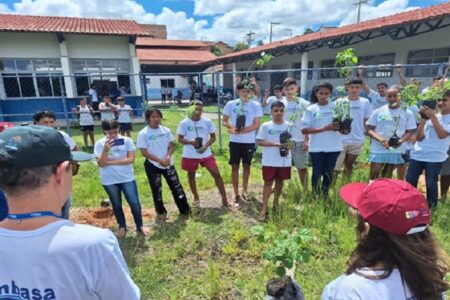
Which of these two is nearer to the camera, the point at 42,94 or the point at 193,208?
the point at 193,208

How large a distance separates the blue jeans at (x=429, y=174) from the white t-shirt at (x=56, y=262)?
4170 millimetres

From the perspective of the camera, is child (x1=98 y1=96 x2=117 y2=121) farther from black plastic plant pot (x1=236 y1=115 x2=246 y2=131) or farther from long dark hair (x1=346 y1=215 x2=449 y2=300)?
long dark hair (x1=346 y1=215 x2=449 y2=300)

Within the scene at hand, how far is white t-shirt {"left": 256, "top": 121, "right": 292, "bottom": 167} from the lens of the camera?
4156mm

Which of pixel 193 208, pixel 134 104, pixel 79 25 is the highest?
pixel 79 25

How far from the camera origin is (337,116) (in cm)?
417

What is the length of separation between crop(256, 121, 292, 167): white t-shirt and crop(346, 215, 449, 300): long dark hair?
2.92 metres

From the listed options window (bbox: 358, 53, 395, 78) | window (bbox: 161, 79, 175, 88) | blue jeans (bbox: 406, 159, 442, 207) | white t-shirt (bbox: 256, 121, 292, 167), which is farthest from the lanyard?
window (bbox: 161, 79, 175, 88)

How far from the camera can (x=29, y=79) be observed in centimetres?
1375

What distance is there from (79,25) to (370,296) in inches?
678

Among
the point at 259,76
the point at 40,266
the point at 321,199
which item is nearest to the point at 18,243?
the point at 40,266

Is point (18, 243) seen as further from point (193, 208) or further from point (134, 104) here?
point (134, 104)

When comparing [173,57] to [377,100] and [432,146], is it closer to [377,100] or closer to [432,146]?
[377,100]

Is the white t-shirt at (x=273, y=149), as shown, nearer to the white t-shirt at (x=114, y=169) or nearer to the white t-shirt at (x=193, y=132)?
the white t-shirt at (x=193, y=132)

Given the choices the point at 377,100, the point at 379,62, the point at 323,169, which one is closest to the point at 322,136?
the point at 323,169
